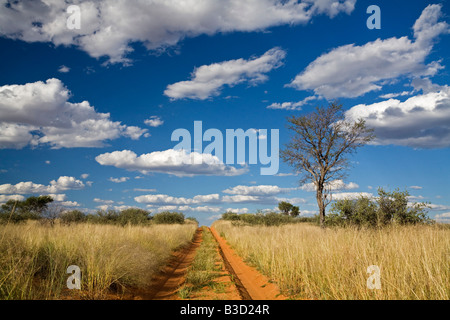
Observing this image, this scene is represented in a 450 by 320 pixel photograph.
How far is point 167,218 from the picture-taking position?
45.2 meters

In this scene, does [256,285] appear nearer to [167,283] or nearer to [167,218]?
[167,283]

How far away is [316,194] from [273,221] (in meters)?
13.5

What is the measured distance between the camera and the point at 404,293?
16.2 feet

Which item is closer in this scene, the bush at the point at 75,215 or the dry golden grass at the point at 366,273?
the dry golden grass at the point at 366,273

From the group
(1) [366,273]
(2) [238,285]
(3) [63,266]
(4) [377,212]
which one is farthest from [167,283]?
(4) [377,212]

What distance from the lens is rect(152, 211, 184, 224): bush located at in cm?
4391

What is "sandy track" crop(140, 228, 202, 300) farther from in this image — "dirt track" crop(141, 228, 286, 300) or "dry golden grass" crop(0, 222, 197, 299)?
"dry golden grass" crop(0, 222, 197, 299)

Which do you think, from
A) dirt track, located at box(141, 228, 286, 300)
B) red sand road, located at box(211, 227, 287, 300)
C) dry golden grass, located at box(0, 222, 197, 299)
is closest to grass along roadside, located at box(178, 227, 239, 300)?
dirt track, located at box(141, 228, 286, 300)

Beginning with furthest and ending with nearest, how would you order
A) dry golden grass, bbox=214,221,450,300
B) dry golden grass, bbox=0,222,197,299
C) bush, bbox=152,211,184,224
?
bush, bbox=152,211,184,224
dry golden grass, bbox=0,222,197,299
dry golden grass, bbox=214,221,450,300

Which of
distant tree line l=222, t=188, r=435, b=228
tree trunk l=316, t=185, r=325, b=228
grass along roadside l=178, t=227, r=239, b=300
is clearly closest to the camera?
grass along roadside l=178, t=227, r=239, b=300

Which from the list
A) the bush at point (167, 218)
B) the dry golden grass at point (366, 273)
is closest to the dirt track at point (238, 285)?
the dry golden grass at point (366, 273)

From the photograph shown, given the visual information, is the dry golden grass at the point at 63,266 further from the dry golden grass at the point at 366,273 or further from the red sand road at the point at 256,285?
the dry golden grass at the point at 366,273

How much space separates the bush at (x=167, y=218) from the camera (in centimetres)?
4391
